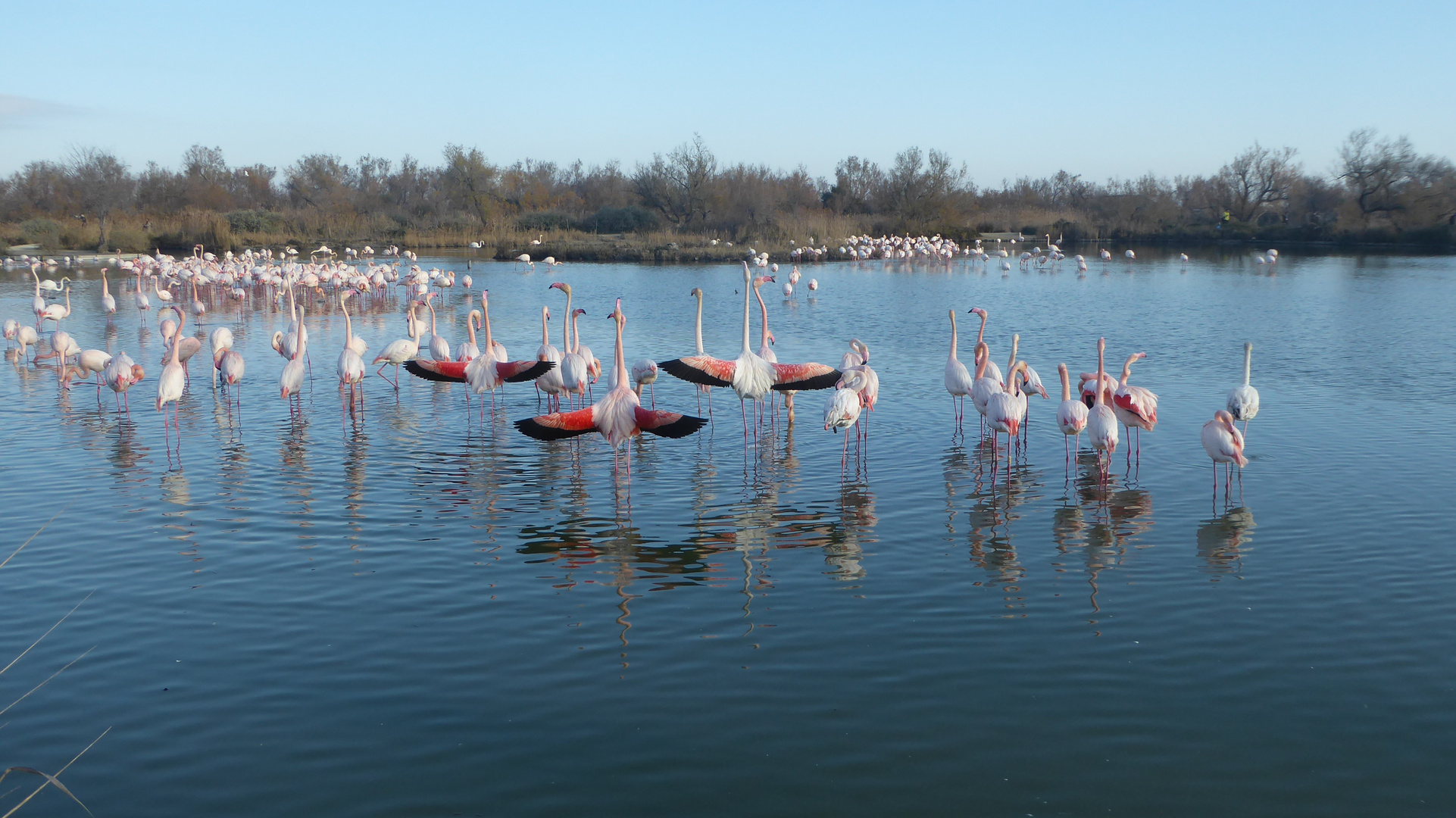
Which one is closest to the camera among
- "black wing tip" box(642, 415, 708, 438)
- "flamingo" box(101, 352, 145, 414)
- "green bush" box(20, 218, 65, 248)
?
"black wing tip" box(642, 415, 708, 438)

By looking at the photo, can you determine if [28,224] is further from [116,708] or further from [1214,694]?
[1214,694]

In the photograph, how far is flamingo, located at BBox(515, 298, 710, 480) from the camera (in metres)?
7.82

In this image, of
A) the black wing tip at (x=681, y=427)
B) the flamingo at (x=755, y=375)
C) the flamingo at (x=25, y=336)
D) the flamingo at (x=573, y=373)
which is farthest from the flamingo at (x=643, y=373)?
the flamingo at (x=25, y=336)

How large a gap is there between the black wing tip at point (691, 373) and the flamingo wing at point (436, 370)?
252 cm

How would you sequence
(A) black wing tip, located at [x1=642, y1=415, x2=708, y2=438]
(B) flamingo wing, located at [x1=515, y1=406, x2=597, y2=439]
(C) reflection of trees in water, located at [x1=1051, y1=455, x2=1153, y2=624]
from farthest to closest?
(B) flamingo wing, located at [x1=515, y1=406, x2=597, y2=439] → (A) black wing tip, located at [x1=642, y1=415, x2=708, y2=438] → (C) reflection of trees in water, located at [x1=1051, y1=455, x2=1153, y2=624]

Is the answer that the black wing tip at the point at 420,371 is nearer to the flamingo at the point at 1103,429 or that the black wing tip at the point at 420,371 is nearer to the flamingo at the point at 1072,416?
the flamingo at the point at 1072,416

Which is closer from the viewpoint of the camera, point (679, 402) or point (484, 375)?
point (484, 375)

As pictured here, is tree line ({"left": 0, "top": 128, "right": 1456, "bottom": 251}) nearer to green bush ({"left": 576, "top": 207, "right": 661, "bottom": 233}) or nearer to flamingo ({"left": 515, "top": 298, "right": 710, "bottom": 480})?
green bush ({"left": 576, "top": 207, "right": 661, "bottom": 233})

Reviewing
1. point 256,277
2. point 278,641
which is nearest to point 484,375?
point 278,641

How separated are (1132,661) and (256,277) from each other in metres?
26.9

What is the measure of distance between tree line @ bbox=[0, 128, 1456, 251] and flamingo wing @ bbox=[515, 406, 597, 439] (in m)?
40.9

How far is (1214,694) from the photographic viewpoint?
5.09 metres

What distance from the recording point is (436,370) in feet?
34.4

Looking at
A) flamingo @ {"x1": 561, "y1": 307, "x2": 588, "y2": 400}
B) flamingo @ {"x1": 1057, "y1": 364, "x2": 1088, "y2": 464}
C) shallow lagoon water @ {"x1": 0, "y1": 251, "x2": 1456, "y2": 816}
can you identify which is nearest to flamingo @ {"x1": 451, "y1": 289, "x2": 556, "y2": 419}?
flamingo @ {"x1": 561, "y1": 307, "x2": 588, "y2": 400}
